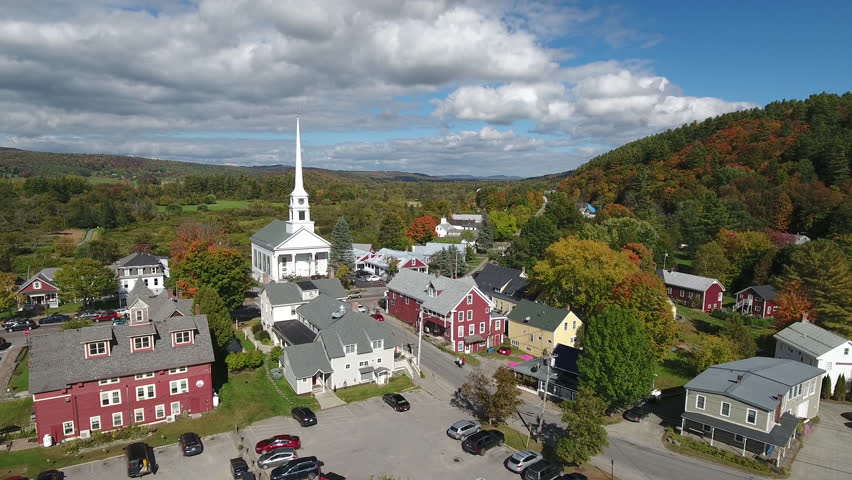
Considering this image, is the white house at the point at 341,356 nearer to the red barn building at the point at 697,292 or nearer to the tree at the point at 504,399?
the tree at the point at 504,399

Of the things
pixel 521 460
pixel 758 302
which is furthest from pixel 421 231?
pixel 521 460

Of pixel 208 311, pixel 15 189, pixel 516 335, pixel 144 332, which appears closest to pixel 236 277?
pixel 208 311

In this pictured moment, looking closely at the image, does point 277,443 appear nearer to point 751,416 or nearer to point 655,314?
point 751,416

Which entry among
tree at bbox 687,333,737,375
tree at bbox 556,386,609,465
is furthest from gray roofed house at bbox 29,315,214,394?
tree at bbox 687,333,737,375

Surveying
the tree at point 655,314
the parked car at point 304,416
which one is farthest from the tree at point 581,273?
the parked car at point 304,416

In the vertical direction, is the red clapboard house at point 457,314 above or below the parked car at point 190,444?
above

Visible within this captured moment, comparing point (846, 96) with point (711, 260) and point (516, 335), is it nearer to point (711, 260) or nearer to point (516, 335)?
point (711, 260)
